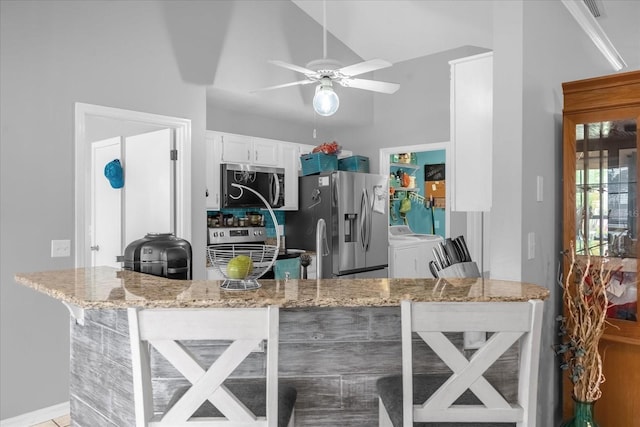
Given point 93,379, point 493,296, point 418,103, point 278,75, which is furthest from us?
point 418,103

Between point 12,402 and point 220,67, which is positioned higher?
→ point 220,67

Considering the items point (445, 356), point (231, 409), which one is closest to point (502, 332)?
point (445, 356)

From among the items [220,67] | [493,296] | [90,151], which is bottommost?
[493,296]

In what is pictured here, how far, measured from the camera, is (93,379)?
189cm

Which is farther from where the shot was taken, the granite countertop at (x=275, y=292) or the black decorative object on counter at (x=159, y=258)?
the black decorative object on counter at (x=159, y=258)

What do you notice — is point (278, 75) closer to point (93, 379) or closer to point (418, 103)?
point (418, 103)

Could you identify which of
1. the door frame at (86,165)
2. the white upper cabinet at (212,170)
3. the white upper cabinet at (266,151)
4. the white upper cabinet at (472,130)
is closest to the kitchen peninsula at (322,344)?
the white upper cabinet at (472,130)

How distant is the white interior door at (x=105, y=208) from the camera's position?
4289 mm

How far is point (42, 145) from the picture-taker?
309 cm

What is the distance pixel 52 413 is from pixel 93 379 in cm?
161

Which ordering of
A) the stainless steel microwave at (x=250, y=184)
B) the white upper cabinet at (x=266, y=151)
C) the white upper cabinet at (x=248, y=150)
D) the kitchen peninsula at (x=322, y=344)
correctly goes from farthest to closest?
the white upper cabinet at (x=266, y=151), the white upper cabinet at (x=248, y=150), the stainless steel microwave at (x=250, y=184), the kitchen peninsula at (x=322, y=344)

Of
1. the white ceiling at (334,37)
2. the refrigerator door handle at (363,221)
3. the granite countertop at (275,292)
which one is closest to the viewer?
the granite countertop at (275,292)

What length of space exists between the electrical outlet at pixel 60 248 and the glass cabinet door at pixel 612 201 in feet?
10.3

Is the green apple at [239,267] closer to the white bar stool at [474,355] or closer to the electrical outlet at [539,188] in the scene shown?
the white bar stool at [474,355]
